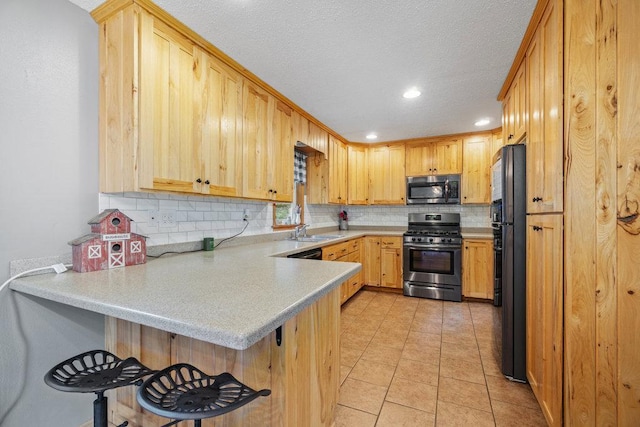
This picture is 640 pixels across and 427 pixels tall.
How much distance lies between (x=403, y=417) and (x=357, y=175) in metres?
3.58

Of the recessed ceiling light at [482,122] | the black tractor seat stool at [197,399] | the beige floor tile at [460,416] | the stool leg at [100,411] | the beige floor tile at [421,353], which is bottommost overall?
the beige floor tile at [460,416]

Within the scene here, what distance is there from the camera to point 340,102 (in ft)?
9.59

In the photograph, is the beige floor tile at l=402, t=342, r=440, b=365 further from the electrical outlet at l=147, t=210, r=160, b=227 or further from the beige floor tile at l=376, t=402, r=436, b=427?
the electrical outlet at l=147, t=210, r=160, b=227

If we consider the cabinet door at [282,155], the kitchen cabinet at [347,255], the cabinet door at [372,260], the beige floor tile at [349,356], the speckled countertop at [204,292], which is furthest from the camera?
the cabinet door at [372,260]

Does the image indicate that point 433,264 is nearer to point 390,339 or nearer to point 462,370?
point 390,339

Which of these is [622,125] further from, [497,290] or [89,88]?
[89,88]

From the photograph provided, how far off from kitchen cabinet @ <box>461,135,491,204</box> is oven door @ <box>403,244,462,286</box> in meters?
0.86

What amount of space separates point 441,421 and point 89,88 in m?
2.84

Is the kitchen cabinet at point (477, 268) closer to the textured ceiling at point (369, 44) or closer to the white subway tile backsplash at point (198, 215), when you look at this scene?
the white subway tile backsplash at point (198, 215)

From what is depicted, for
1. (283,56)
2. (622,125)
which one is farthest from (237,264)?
(622,125)

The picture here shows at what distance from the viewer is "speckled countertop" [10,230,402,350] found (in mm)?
797

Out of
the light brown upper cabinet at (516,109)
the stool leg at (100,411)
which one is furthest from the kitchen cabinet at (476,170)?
the stool leg at (100,411)

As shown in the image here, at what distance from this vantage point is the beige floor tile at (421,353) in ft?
7.64

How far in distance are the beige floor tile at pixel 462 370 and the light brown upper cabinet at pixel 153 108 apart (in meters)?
2.27
